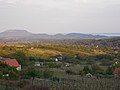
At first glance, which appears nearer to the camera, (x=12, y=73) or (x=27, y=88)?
(x=27, y=88)

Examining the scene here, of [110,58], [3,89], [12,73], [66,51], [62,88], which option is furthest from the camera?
[66,51]

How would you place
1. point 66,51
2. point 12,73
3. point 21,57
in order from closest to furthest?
point 12,73
point 21,57
point 66,51

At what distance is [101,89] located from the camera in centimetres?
2389

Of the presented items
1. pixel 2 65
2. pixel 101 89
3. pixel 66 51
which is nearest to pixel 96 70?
pixel 2 65

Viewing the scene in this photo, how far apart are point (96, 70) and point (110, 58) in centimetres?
2714

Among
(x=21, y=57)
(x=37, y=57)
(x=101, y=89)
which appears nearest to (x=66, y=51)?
(x=37, y=57)

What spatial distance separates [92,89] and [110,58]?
157 feet

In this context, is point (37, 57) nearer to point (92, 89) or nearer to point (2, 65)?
point (2, 65)

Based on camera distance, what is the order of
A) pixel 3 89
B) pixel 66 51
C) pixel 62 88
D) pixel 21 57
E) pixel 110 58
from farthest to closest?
pixel 66 51 → pixel 110 58 → pixel 21 57 → pixel 62 88 → pixel 3 89

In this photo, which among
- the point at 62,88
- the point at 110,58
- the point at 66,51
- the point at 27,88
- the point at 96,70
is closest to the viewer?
the point at 27,88

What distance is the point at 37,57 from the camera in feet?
235

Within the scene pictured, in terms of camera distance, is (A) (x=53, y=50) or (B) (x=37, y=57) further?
(A) (x=53, y=50)

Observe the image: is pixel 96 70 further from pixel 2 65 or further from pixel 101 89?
pixel 101 89

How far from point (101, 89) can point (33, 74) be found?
12.5 metres
